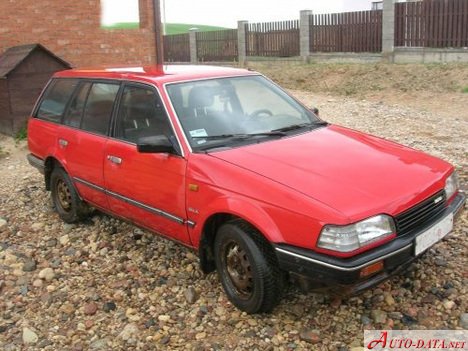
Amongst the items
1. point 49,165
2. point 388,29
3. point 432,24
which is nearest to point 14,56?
point 49,165

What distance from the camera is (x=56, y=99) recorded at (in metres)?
5.65

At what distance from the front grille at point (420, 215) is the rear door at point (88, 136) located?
8.61 feet

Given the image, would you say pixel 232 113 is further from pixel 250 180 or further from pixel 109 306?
pixel 109 306

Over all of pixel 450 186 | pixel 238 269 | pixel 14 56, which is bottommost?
pixel 238 269

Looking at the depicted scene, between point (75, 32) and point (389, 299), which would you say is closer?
point (389, 299)

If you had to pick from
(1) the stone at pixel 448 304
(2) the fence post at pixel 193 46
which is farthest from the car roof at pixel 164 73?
(2) the fence post at pixel 193 46

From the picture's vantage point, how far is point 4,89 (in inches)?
371

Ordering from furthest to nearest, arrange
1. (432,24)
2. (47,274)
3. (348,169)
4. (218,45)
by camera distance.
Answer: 1. (218,45)
2. (432,24)
3. (47,274)
4. (348,169)

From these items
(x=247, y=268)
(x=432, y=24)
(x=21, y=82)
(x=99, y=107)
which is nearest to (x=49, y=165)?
(x=99, y=107)

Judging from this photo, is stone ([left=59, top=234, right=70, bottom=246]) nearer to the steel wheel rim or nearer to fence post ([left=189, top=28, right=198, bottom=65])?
the steel wheel rim

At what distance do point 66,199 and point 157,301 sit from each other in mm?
2101

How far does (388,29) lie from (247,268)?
1607 cm

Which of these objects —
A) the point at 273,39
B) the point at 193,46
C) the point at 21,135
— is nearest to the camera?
the point at 21,135

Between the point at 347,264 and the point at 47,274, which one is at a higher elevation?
the point at 347,264
